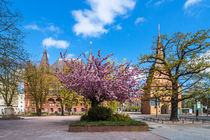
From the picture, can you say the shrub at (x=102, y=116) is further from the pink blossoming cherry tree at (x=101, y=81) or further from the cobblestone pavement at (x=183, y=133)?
the cobblestone pavement at (x=183, y=133)

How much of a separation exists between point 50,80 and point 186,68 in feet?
92.7

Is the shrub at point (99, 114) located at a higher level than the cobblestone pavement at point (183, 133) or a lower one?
higher

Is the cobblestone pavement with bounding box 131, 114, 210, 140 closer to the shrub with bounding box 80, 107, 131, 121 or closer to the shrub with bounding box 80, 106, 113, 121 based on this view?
the shrub with bounding box 80, 107, 131, 121

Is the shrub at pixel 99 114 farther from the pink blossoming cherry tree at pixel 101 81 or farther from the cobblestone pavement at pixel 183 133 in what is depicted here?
the cobblestone pavement at pixel 183 133

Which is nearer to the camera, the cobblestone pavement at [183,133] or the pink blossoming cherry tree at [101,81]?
the cobblestone pavement at [183,133]

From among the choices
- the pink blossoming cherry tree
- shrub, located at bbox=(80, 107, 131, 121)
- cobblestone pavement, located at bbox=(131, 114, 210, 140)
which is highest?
the pink blossoming cherry tree

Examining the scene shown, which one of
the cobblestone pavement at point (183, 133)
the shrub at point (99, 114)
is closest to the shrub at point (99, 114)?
the shrub at point (99, 114)

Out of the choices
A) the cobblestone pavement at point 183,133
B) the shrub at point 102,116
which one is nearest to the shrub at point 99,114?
the shrub at point 102,116

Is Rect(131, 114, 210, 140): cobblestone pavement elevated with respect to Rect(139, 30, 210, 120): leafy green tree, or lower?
lower

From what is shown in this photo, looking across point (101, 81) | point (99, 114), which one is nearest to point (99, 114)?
point (99, 114)

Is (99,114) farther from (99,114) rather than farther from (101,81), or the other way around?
(101,81)

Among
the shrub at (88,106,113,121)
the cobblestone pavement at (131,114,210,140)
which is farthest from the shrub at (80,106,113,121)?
the cobblestone pavement at (131,114,210,140)

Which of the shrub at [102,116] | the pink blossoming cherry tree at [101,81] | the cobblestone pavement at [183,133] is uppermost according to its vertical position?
the pink blossoming cherry tree at [101,81]

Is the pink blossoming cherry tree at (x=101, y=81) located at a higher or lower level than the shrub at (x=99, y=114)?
higher
